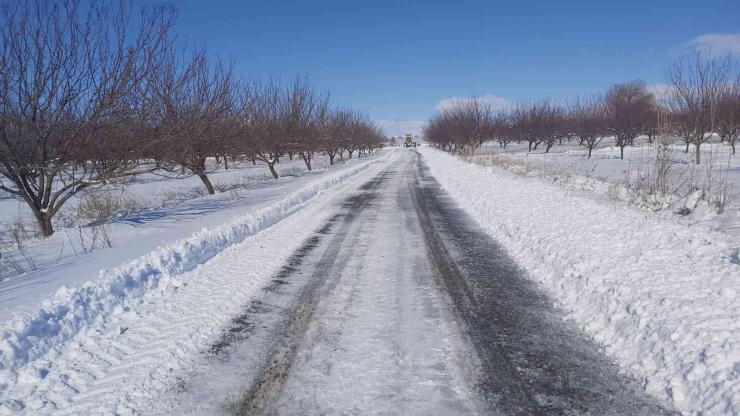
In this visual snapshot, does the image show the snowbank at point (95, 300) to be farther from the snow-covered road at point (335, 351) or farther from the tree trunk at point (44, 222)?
the tree trunk at point (44, 222)

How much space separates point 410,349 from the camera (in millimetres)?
3334

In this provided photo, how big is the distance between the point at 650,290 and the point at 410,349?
2291 mm

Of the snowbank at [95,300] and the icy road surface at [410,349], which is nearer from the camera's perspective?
the icy road surface at [410,349]

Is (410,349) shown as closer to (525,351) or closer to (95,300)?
(525,351)

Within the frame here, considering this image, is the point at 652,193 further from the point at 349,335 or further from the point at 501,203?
the point at 349,335

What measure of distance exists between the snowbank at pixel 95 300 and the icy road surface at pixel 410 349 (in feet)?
4.55

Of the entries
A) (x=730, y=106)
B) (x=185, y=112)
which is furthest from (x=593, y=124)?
→ (x=185, y=112)

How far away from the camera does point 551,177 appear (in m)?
14.2

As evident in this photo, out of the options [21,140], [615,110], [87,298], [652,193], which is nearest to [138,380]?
[87,298]

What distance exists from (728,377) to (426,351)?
1879mm

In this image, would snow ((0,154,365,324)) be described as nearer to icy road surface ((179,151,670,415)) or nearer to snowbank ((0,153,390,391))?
snowbank ((0,153,390,391))

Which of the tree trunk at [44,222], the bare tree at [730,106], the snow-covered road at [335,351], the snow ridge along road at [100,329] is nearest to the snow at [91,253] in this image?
the tree trunk at [44,222]

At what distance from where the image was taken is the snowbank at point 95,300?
3.32m

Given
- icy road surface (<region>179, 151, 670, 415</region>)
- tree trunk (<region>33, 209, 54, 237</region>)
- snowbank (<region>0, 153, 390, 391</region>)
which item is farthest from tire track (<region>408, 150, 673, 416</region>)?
tree trunk (<region>33, 209, 54, 237</region>)
